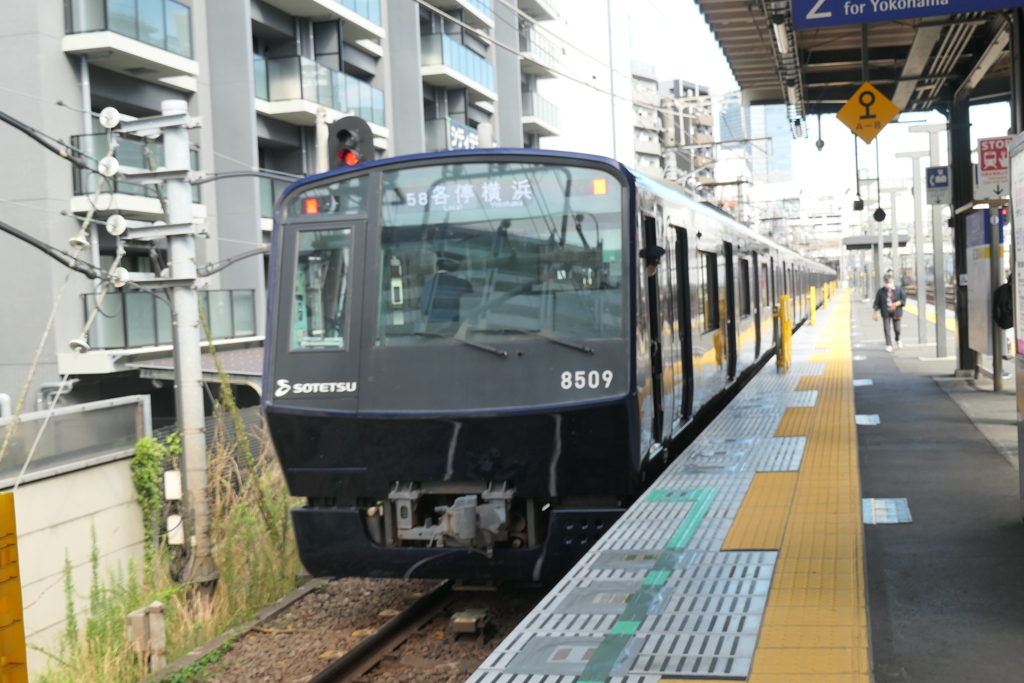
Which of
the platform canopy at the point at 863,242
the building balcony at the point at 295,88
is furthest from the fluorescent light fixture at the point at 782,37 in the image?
the platform canopy at the point at 863,242

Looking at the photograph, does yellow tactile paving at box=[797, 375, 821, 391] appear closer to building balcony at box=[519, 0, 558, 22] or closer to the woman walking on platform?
the woman walking on platform

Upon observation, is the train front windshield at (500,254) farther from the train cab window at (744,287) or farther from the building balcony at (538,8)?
the building balcony at (538,8)

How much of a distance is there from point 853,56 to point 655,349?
8999mm

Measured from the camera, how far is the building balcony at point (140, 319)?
1769 cm

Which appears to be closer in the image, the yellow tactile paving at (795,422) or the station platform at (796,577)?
the station platform at (796,577)

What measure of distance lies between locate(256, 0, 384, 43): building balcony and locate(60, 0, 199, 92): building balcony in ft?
12.2

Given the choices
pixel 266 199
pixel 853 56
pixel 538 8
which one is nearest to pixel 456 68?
pixel 538 8

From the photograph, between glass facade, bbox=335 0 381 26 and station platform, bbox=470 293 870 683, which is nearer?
station platform, bbox=470 293 870 683

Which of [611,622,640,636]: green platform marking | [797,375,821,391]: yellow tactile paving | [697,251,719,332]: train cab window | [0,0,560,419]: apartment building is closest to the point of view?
[611,622,640,636]: green platform marking

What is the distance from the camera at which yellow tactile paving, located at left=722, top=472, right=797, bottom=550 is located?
18.4ft

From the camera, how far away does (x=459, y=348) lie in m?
6.14

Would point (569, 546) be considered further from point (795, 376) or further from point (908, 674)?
point (795, 376)

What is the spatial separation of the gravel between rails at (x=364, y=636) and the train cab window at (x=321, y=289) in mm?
1912

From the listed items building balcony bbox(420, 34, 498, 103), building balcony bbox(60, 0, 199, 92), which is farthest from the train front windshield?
building balcony bbox(420, 34, 498, 103)
